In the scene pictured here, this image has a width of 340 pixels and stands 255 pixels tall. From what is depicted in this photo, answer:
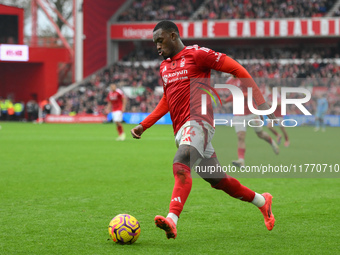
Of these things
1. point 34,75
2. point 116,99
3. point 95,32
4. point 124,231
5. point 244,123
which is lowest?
point 124,231

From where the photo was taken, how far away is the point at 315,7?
41.2 m

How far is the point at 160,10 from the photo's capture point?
45.4 m

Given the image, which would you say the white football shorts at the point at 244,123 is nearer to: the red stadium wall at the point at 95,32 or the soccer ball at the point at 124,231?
the soccer ball at the point at 124,231

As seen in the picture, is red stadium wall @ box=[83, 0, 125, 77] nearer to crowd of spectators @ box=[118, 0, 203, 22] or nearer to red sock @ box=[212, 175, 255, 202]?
crowd of spectators @ box=[118, 0, 203, 22]

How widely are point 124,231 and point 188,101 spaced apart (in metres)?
1.37

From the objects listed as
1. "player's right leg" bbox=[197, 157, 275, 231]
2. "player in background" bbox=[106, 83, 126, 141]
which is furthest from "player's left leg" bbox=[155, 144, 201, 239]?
"player in background" bbox=[106, 83, 126, 141]

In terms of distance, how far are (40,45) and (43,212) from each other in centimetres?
3789

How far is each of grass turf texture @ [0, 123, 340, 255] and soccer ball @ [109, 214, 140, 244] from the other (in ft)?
0.28

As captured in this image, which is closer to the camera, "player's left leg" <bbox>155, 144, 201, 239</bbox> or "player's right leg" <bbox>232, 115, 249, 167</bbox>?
"player's left leg" <bbox>155, 144, 201, 239</bbox>

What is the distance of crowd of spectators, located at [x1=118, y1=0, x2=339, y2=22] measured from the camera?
1629 inches

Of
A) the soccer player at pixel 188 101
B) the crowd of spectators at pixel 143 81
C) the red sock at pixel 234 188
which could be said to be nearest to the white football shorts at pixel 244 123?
the red sock at pixel 234 188

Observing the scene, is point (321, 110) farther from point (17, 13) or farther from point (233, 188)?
point (17, 13)

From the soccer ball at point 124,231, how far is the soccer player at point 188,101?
1.47 ft

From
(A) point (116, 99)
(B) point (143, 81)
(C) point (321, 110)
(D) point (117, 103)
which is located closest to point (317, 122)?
(C) point (321, 110)
